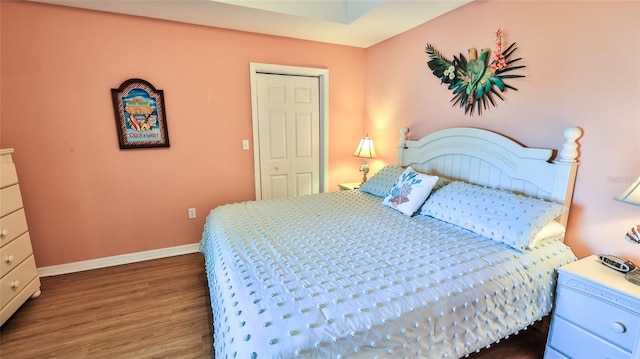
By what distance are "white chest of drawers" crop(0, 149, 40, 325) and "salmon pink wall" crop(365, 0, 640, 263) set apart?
343cm

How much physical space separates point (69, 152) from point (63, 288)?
1141 millimetres

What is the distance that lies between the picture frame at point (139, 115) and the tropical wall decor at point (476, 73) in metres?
2.57

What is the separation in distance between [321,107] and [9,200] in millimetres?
2820

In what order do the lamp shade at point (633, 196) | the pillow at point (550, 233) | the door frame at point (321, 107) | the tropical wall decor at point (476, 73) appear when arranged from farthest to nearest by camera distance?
the door frame at point (321, 107), the tropical wall decor at point (476, 73), the pillow at point (550, 233), the lamp shade at point (633, 196)

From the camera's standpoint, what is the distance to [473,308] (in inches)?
49.6

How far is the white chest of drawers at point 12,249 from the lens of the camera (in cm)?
188

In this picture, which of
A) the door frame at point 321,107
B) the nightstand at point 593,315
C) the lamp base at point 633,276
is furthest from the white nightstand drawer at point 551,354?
the door frame at point 321,107

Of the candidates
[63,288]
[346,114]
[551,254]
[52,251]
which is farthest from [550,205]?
[52,251]

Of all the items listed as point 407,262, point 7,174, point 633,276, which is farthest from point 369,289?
point 7,174

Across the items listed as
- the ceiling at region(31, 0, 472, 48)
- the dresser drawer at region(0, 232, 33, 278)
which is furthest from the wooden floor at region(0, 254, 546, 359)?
the ceiling at region(31, 0, 472, 48)

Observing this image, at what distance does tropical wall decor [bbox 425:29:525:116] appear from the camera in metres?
2.04

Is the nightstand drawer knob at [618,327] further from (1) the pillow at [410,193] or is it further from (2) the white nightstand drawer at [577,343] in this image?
(1) the pillow at [410,193]

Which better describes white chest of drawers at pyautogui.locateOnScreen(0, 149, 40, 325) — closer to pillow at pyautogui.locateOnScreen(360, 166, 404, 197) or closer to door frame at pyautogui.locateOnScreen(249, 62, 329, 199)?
door frame at pyautogui.locateOnScreen(249, 62, 329, 199)

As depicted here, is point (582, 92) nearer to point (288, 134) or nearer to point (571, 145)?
point (571, 145)
